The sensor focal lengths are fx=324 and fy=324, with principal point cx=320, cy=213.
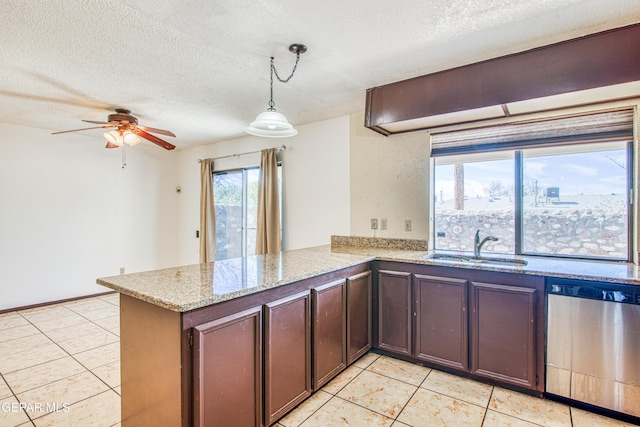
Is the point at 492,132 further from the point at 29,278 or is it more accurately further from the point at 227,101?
the point at 29,278

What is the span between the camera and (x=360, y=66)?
99.0 inches

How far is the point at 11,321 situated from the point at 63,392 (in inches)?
91.1

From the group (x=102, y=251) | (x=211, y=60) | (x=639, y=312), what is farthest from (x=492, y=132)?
(x=102, y=251)

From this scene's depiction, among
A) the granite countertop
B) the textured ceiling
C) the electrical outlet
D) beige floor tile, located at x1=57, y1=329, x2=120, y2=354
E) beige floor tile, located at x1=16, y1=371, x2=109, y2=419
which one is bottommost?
beige floor tile, located at x1=16, y1=371, x2=109, y2=419

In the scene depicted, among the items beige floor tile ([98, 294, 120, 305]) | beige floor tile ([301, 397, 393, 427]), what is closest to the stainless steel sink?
beige floor tile ([301, 397, 393, 427])

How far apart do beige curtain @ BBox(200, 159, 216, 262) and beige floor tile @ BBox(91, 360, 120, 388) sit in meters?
2.54

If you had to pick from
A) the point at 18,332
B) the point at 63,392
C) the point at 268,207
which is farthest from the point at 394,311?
the point at 18,332

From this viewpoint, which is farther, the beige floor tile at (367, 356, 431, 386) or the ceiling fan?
the ceiling fan

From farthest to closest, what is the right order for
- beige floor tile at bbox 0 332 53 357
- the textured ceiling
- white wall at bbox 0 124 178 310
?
white wall at bbox 0 124 178 310
beige floor tile at bbox 0 332 53 357
the textured ceiling

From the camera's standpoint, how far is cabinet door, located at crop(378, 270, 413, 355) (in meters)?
2.74

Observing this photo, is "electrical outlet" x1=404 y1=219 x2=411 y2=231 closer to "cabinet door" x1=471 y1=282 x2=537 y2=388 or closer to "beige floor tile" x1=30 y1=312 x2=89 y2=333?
"cabinet door" x1=471 y1=282 x2=537 y2=388

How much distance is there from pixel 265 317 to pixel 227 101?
236 cm

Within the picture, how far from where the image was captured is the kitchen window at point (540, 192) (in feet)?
8.46

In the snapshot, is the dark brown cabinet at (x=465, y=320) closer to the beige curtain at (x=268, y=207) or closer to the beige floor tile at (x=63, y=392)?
the beige curtain at (x=268, y=207)
